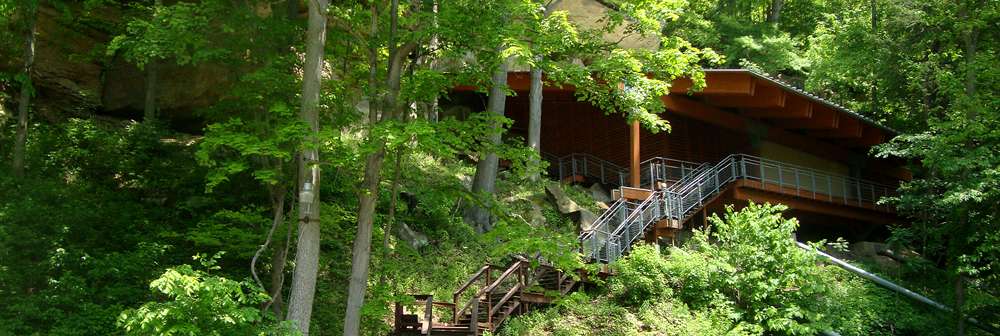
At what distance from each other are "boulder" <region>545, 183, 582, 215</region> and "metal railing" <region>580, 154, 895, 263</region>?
3.73 feet

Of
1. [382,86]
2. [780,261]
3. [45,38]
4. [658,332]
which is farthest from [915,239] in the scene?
[45,38]

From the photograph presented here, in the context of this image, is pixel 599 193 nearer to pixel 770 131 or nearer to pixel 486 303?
pixel 770 131

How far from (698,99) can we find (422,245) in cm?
938

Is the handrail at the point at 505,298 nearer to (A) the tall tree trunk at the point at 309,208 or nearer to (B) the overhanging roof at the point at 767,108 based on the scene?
(A) the tall tree trunk at the point at 309,208

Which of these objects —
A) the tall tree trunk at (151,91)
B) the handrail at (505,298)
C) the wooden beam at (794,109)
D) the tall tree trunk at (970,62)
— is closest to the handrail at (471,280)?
the handrail at (505,298)

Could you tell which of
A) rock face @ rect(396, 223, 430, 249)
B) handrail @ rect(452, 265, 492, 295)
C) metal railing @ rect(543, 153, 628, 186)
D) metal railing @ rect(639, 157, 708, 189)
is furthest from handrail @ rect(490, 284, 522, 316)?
metal railing @ rect(543, 153, 628, 186)

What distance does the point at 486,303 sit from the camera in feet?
46.9

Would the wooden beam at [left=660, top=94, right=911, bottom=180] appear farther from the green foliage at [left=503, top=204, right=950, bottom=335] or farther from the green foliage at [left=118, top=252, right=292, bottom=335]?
the green foliage at [left=118, top=252, right=292, bottom=335]

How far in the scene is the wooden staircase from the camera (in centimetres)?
1311

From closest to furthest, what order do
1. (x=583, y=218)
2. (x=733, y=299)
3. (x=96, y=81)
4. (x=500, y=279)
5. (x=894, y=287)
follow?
(x=500, y=279)
(x=733, y=299)
(x=894, y=287)
(x=96, y=81)
(x=583, y=218)

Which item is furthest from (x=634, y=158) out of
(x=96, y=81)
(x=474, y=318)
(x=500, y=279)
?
(x=96, y=81)

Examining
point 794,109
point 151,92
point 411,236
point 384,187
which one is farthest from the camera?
point 794,109

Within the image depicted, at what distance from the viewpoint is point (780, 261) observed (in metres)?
15.7

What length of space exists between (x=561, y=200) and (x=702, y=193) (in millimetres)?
3543
